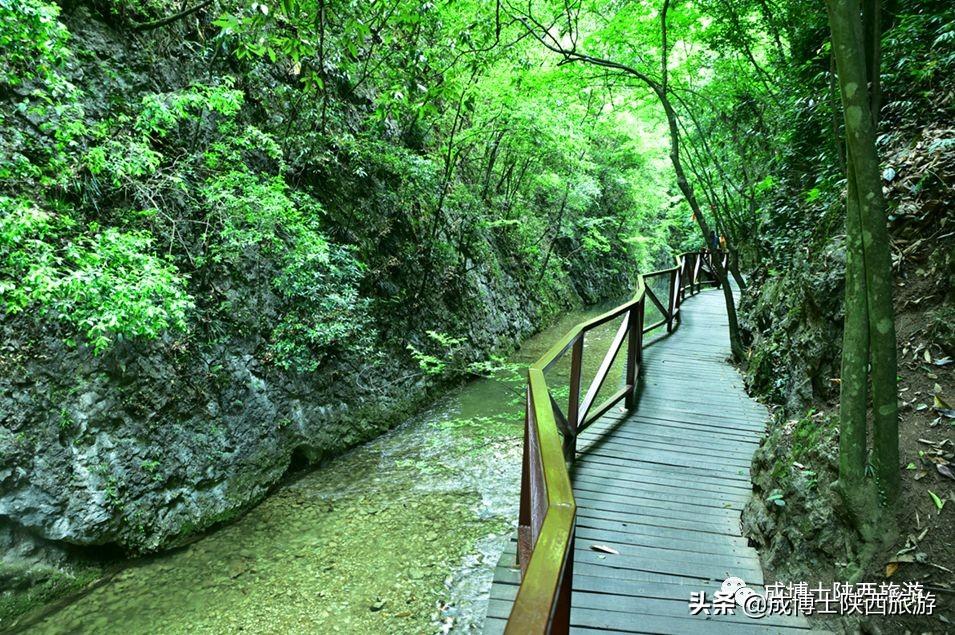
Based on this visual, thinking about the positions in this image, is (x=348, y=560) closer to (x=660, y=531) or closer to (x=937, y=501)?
(x=660, y=531)

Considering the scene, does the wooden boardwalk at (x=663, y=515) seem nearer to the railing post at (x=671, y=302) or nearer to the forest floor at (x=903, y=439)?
the forest floor at (x=903, y=439)

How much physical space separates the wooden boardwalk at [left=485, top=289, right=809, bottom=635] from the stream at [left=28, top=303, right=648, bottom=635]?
1.43 meters

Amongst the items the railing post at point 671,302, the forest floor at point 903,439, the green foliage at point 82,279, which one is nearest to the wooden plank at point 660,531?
the forest floor at point 903,439

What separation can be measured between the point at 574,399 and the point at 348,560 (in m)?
2.71

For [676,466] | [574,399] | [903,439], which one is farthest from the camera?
[676,466]

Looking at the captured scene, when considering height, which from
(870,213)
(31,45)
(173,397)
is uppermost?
(31,45)

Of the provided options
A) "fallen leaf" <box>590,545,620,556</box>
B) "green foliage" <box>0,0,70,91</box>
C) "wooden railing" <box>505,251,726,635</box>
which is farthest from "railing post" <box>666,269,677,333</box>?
"green foliage" <box>0,0,70,91</box>

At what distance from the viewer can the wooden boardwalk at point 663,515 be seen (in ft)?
9.09

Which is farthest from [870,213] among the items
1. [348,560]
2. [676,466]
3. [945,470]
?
[348,560]

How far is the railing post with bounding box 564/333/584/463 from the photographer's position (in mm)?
4090

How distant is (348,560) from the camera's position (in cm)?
478

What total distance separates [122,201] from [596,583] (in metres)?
5.61

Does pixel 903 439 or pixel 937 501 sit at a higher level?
pixel 903 439
